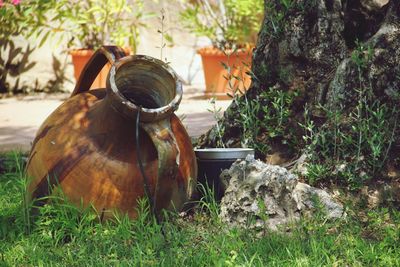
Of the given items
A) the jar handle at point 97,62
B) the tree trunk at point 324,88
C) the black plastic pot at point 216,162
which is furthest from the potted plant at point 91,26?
the black plastic pot at point 216,162

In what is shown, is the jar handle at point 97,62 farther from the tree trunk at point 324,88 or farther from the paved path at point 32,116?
the paved path at point 32,116

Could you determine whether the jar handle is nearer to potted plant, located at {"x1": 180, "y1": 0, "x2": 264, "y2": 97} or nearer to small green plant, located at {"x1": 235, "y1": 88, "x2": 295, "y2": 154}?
small green plant, located at {"x1": 235, "y1": 88, "x2": 295, "y2": 154}

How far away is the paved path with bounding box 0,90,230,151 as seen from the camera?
Answer: 6.53m

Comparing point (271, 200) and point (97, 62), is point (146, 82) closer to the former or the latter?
point (97, 62)

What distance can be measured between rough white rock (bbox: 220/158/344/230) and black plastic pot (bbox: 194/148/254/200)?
1.00 feet

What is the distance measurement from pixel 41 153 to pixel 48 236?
434 millimetres

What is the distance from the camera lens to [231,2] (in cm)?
1013

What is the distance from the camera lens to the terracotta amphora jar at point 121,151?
314 centimetres

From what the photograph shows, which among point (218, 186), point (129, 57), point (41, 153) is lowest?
point (218, 186)

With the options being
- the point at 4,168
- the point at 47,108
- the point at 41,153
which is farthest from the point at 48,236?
the point at 47,108

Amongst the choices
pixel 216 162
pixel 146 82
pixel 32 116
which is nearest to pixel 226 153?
pixel 216 162

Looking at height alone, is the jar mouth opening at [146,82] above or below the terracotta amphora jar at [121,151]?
above

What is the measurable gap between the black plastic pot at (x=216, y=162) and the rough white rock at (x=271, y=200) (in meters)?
0.31

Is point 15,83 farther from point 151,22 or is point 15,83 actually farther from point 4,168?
point 4,168
